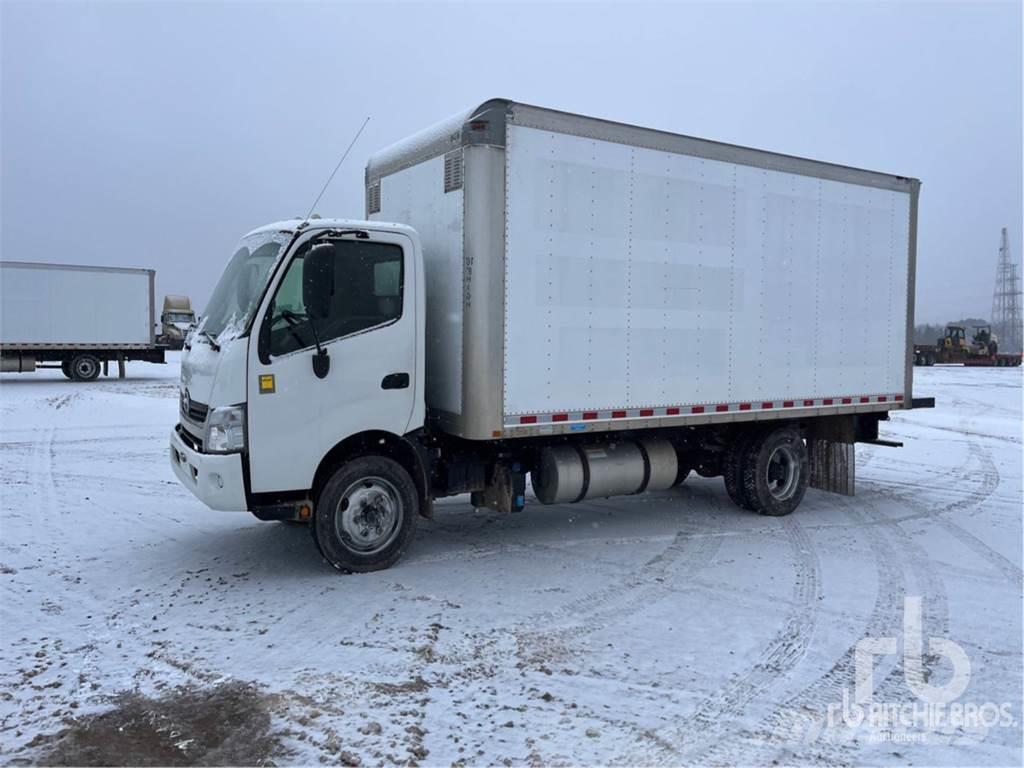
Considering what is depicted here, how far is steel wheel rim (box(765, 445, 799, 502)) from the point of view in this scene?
9.35m

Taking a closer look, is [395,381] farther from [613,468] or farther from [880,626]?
[880,626]

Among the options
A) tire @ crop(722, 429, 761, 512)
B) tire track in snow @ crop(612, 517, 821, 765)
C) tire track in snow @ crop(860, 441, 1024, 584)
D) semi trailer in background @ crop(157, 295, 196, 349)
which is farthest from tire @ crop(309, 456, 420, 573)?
semi trailer in background @ crop(157, 295, 196, 349)

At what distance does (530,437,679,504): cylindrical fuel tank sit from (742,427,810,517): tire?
1.20 meters

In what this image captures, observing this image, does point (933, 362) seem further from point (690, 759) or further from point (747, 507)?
point (690, 759)

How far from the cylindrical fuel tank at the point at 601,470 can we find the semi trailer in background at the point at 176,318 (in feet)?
109

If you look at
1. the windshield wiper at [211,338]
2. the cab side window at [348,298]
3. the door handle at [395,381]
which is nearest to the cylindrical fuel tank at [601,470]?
the door handle at [395,381]

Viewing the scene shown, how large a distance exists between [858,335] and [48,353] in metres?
25.9

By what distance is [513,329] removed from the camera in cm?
677

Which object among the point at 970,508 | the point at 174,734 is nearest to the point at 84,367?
the point at 174,734

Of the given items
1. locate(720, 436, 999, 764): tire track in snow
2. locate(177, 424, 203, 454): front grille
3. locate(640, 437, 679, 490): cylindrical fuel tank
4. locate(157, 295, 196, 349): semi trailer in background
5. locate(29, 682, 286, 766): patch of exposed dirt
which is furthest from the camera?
locate(157, 295, 196, 349): semi trailer in background

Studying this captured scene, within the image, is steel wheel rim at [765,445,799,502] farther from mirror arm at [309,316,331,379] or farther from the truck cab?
mirror arm at [309,316,331,379]

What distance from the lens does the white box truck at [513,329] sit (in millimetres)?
6277

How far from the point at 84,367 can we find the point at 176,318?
13.6 m

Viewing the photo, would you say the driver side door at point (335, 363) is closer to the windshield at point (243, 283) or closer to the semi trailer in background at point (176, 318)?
the windshield at point (243, 283)
